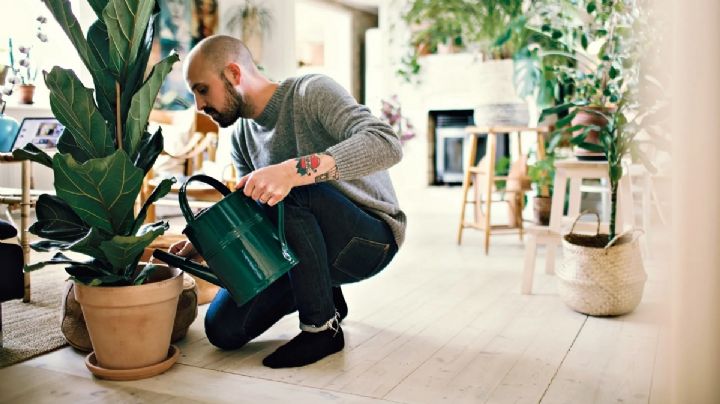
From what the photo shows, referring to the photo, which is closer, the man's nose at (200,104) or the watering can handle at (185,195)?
the watering can handle at (185,195)

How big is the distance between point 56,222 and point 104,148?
203 mm

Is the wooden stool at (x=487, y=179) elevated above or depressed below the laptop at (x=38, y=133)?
below

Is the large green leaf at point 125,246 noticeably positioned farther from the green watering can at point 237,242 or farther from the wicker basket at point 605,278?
the wicker basket at point 605,278

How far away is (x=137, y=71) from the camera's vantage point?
1.44m

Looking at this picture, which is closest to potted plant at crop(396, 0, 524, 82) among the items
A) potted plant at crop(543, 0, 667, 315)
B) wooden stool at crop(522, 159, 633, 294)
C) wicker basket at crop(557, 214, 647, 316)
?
wooden stool at crop(522, 159, 633, 294)

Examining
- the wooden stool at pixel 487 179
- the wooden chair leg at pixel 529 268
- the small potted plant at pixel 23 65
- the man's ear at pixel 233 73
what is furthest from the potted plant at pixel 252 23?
the man's ear at pixel 233 73

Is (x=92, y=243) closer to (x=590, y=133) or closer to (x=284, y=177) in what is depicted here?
(x=284, y=177)

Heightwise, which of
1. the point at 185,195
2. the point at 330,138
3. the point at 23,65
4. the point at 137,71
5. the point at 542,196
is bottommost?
the point at 542,196

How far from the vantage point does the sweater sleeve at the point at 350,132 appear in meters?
1.45

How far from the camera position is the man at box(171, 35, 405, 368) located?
148 cm

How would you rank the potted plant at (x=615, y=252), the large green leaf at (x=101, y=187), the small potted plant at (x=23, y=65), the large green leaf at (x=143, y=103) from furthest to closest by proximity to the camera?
1. the small potted plant at (x=23, y=65)
2. the potted plant at (x=615, y=252)
3. the large green leaf at (x=143, y=103)
4. the large green leaf at (x=101, y=187)

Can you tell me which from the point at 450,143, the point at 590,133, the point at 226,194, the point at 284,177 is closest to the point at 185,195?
the point at 226,194

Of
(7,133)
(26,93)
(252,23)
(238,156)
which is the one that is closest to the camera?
(238,156)

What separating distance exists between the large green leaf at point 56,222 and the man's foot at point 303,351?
0.52 meters
